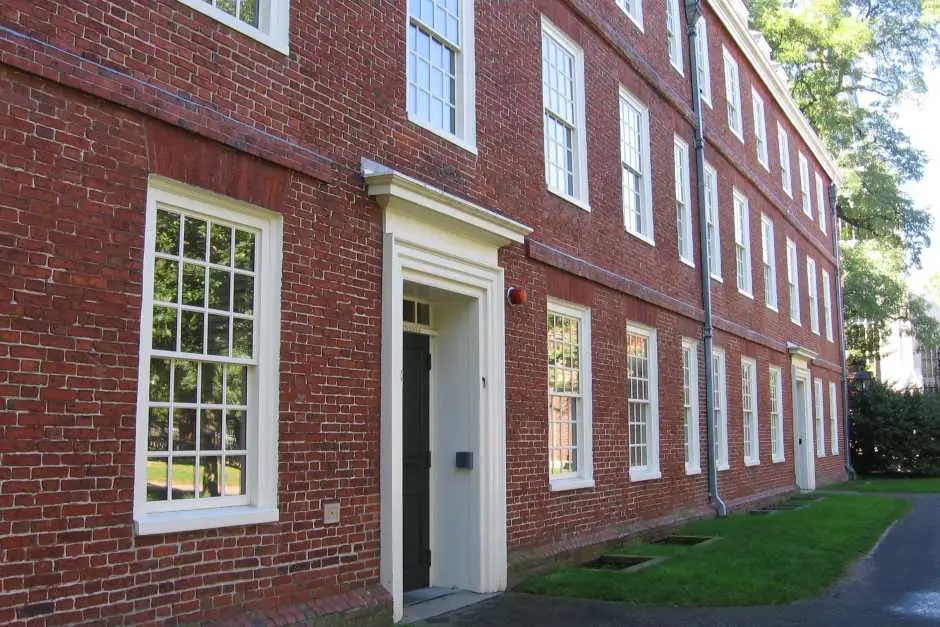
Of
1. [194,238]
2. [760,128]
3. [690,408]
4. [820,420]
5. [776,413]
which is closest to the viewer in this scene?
[194,238]

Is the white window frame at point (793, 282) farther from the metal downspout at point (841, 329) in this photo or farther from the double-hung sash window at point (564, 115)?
the double-hung sash window at point (564, 115)

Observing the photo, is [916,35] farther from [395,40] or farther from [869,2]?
[395,40]

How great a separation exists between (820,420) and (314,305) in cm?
2161

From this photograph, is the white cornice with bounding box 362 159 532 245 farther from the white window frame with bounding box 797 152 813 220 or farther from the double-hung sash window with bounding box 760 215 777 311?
the white window frame with bounding box 797 152 813 220

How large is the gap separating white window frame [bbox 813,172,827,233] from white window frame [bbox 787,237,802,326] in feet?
15.7

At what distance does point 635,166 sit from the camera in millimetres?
13820

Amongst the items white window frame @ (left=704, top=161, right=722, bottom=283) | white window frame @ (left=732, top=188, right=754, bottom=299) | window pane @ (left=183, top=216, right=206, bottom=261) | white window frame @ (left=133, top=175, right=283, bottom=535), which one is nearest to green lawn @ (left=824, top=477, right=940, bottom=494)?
white window frame @ (left=732, top=188, right=754, bottom=299)

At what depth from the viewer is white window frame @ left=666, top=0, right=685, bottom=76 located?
15945 mm

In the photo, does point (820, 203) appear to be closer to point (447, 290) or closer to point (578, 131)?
point (578, 131)

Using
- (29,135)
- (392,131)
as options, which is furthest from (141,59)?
(392,131)

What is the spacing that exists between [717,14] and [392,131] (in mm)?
12793

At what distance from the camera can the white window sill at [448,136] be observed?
330 inches

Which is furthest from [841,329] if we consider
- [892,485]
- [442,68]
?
[442,68]

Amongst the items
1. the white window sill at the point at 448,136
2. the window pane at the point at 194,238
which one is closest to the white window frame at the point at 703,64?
the white window sill at the point at 448,136
